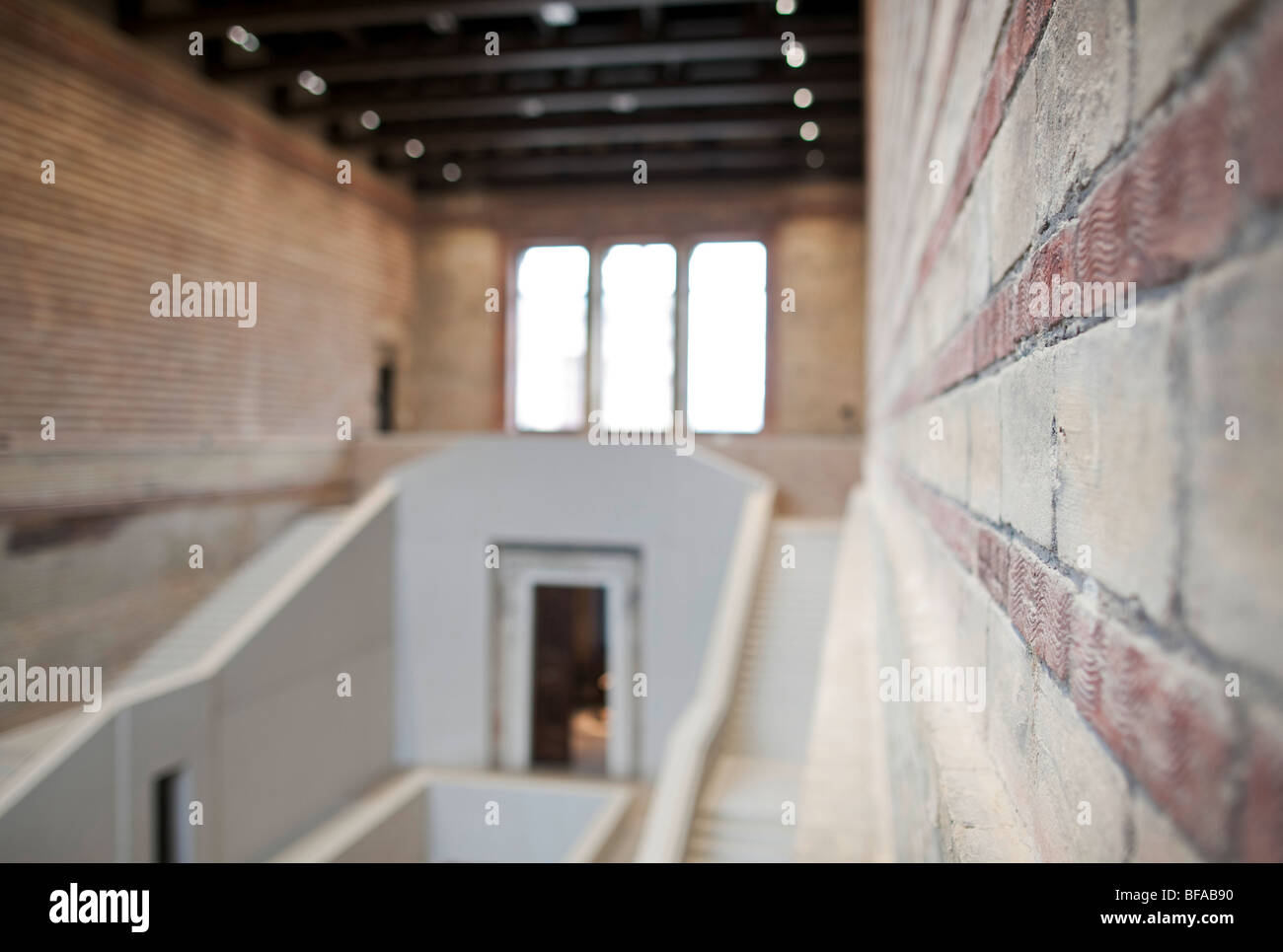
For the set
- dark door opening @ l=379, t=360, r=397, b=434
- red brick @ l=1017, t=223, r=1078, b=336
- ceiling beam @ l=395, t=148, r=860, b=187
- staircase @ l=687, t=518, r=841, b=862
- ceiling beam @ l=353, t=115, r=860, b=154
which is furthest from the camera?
dark door opening @ l=379, t=360, r=397, b=434

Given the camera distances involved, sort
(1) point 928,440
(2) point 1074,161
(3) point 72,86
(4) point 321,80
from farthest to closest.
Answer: (4) point 321,80 < (3) point 72,86 < (1) point 928,440 < (2) point 1074,161

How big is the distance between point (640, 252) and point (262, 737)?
10420 mm

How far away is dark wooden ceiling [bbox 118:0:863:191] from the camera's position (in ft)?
32.6

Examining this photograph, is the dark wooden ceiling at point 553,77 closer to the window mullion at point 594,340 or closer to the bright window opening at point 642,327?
the bright window opening at point 642,327

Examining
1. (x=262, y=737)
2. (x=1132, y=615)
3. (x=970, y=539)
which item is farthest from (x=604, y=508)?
(x=1132, y=615)

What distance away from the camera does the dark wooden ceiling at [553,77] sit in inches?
392

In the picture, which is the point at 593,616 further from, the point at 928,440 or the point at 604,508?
the point at 928,440

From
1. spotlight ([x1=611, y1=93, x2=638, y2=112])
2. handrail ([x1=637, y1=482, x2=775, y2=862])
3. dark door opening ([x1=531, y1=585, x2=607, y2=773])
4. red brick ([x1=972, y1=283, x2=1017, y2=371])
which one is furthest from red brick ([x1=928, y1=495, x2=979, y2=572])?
spotlight ([x1=611, y1=93, x2=638, y2=112])

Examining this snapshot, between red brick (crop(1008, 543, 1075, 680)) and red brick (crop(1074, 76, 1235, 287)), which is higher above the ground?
red brick (crop(1074, 76, 1235, 287))

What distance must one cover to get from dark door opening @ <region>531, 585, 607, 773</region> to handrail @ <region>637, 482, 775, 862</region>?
2.86m

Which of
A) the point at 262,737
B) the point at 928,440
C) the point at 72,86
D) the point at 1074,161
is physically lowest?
the point at 262,737

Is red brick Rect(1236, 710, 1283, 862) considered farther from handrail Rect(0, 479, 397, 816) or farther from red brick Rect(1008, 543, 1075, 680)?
handrail Rect(0, 479, 397, 816)

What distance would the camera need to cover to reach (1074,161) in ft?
2.39
